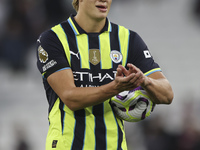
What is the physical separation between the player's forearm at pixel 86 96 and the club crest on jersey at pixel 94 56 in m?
0.33

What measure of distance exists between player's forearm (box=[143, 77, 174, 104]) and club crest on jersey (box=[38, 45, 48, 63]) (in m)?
0.78

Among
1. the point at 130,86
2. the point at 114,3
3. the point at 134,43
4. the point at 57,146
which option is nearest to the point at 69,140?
the point at 57,146

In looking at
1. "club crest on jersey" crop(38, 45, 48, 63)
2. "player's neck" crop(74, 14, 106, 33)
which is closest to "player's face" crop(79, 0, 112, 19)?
"player's neck" crop(74, 14, 106, 33)

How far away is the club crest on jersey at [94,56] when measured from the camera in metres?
3.42

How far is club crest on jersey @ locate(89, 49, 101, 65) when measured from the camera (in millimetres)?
3422

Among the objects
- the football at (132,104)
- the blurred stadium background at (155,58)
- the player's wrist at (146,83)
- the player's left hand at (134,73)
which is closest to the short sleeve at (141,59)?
the football at (132,104)

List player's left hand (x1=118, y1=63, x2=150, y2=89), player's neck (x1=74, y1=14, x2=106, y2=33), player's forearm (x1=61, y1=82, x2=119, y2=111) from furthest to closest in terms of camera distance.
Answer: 1. player's neck (x1=74, y1=14, x2=106, y2=33)
2. player's forearm (x1=61, y1=82, x2=119, y2=111)
3. player's left hand (x1=118, y1=63, x2=150, y2=89)

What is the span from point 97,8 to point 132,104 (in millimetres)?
772

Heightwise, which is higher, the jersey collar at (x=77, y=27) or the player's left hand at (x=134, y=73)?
the jersey collar at (x=77, y=27)

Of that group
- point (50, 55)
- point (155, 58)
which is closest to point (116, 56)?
point (50, 55)

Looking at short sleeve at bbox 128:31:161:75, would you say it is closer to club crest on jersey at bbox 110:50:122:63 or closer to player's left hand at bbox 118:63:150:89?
club crest on jersey at bbox 110:50:122:63

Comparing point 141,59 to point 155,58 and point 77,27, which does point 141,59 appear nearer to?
point 77,27

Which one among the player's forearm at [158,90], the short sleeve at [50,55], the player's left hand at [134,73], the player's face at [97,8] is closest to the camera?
the player's left hand at [134,73]

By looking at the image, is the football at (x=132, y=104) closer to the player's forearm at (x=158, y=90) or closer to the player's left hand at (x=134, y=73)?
the player's forearm at (x=158, y=90)
